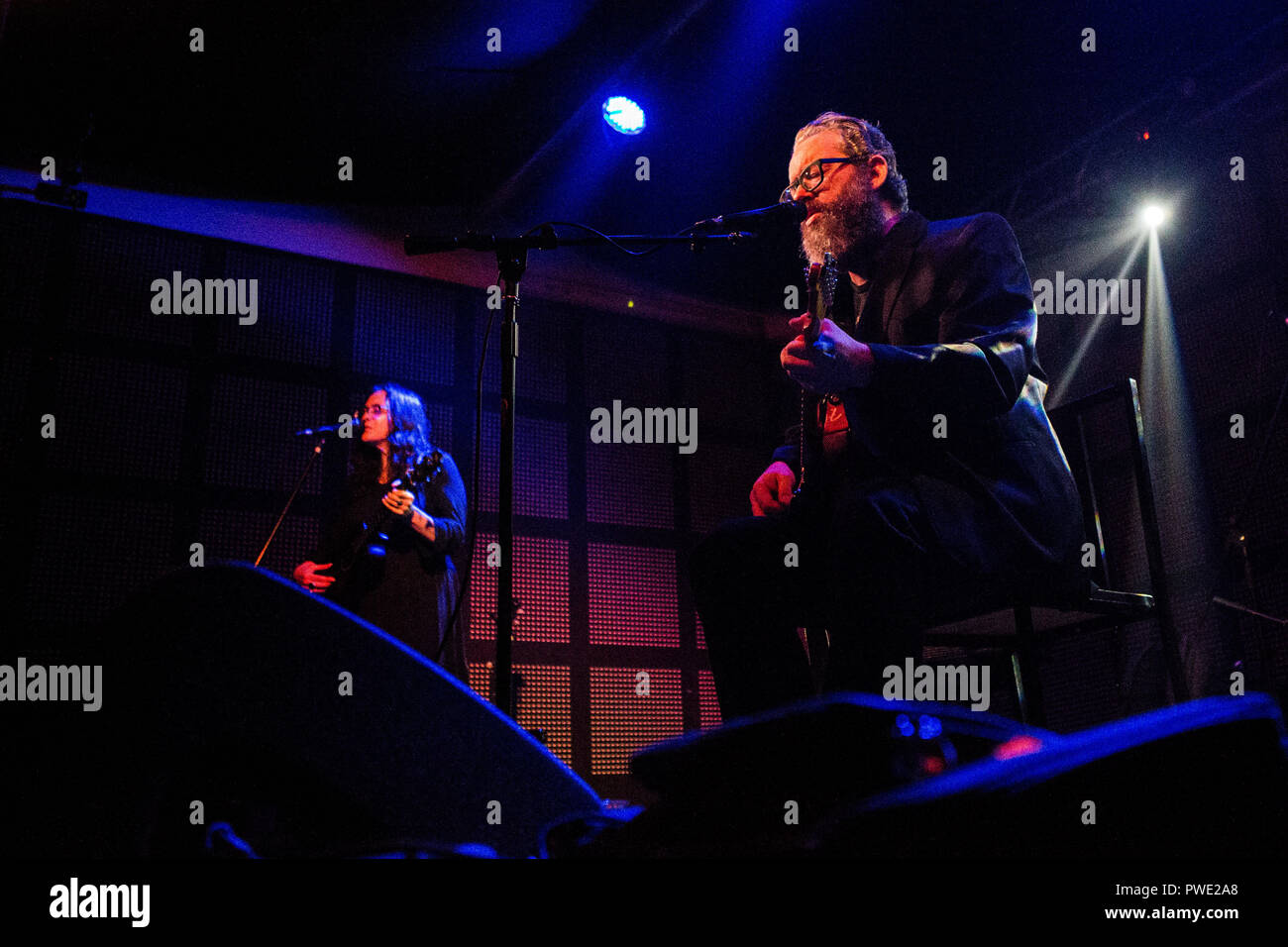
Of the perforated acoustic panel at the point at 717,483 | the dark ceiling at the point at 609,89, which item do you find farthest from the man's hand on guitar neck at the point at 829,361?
the perforated acoustic panel at the point at 717,483

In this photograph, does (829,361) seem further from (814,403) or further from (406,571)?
(406,571)

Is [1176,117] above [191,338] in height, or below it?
above

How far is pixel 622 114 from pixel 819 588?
3708 millimetres

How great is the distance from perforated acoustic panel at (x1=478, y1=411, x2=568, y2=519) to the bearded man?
160 inches

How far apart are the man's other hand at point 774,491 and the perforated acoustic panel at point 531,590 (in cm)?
377

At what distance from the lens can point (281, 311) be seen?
5.76m

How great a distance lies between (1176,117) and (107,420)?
594 cm

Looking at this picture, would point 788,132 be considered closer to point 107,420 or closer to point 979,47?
point 979,47

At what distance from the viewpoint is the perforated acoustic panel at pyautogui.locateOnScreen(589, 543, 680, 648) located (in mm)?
6180

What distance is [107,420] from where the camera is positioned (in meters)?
5.20

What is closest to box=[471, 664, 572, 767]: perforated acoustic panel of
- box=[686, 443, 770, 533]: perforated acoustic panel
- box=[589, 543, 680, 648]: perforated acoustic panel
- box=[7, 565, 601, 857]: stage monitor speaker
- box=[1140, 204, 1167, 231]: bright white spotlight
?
box=[589, 543, 680, 648]: perforated acoustic panel

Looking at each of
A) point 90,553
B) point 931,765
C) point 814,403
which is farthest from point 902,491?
point 90,553

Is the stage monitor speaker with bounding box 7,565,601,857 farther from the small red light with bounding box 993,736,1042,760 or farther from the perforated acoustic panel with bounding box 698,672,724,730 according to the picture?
the perforated acoustic panel with bounding box 698,672,724,730
